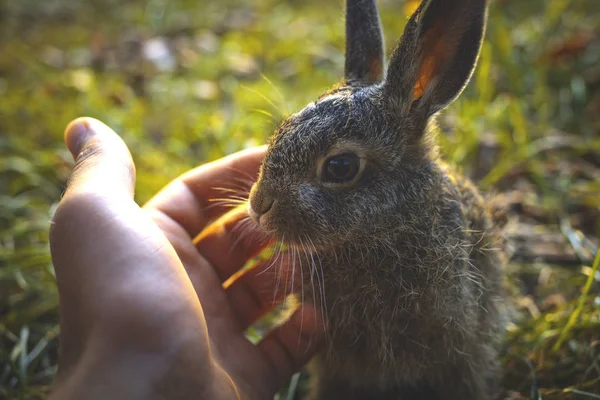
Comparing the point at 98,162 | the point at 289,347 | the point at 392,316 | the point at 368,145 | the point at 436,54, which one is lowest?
the point at 289,347

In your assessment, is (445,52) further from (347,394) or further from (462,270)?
(347,394)

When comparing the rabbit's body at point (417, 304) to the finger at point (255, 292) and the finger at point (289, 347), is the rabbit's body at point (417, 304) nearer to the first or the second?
the finger at point (289, 347)

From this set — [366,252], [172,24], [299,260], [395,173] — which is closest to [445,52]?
[395,173]

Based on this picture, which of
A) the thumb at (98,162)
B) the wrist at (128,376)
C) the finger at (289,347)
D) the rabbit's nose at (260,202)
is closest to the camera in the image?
the wrist at (128,376)

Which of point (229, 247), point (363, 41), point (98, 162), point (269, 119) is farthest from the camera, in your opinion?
point (269, 119)

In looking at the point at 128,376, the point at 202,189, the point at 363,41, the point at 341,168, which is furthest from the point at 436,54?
the point at 128,376

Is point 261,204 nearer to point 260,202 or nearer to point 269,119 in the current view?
point 260,202

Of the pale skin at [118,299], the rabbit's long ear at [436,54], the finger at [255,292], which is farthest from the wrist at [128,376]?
the rabbit's long ear at [436,54]

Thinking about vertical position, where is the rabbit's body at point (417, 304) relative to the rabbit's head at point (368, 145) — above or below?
below
